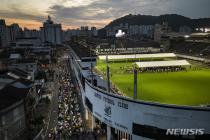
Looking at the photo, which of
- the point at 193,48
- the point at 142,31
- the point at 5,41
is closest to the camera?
the point at 193,48

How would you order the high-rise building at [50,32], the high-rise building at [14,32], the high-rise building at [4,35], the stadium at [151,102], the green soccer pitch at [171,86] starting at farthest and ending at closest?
the high-rise building at [50,32], the high-rise building at [14,32], the high-rise building at [4,35], the green soccer pitch at [171,86], the stadium at [151,102]

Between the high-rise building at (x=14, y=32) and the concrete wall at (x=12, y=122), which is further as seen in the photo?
the high-rise building at (x=14, y=32)

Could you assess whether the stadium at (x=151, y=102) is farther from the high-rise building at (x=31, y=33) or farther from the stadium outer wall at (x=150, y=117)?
the high-rise building at (x=31, y=33)

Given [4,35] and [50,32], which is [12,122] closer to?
[4,35]

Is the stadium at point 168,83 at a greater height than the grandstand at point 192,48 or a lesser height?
lesser

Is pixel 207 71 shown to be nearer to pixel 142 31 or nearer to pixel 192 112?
pixel 192 112

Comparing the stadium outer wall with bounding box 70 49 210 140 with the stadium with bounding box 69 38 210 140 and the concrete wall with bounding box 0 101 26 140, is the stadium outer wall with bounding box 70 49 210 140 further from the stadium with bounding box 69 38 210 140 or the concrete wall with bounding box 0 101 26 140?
the concrete wall with bounding box 0 101 26 140

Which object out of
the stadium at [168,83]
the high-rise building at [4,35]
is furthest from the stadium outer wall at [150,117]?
the high-rise building at [4,35]

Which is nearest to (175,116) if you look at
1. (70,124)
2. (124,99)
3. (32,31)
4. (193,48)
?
(124,99)
